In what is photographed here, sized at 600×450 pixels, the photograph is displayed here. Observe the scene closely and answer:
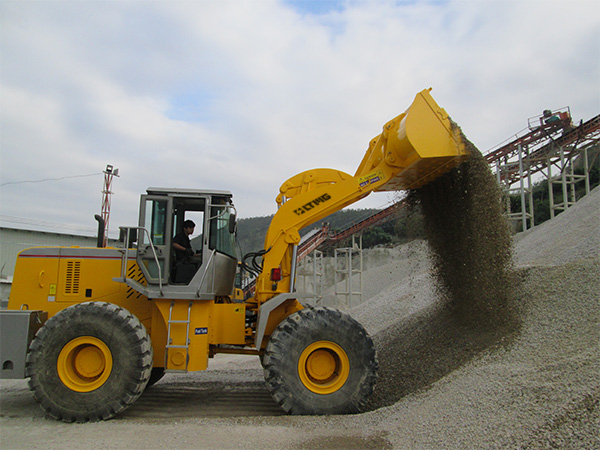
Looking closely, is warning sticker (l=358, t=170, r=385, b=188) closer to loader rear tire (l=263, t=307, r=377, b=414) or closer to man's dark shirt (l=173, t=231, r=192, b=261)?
loader rear tire (l=263, t=307, r=377, b=414)

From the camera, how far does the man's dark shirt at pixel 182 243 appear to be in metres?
5.91

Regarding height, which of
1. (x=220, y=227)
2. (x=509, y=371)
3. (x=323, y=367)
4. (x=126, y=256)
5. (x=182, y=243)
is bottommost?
(x=323, y=367)

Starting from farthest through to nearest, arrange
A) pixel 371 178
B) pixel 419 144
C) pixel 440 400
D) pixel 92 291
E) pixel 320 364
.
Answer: pixel 371 178 < pixel 92 291 < pixel 419 144 < pixel 320 364 < pixel 440 400

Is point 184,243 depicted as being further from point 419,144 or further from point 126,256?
point 419,144

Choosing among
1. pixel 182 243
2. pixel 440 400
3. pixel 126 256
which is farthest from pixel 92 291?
pixel 440 400

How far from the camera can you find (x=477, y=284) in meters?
6.70

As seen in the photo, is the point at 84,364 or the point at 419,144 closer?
the point at 84,364

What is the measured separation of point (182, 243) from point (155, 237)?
36 centimetres

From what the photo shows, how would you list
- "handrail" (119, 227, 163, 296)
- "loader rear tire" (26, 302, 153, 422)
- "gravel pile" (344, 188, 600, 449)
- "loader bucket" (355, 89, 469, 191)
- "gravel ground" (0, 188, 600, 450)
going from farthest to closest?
"loader bucket" (355, 89, 469, 191) < "handrail" (119, 227, 163, 296) < "loader rear tire" (26, 302, 153, 422) < "gravel ground" (0, 188, 600, 450) < "gravel pile" (344, 188, 600, 449)

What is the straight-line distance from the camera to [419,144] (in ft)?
18.8

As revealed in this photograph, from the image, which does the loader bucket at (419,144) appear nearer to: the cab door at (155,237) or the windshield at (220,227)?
the windshield at (220,227)

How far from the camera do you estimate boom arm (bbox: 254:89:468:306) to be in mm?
5840

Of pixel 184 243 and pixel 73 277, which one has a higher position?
pixel 184 243

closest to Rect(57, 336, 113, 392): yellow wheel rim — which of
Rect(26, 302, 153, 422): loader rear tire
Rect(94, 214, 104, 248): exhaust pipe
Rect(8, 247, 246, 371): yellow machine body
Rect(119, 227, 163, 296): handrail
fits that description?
Rect(26, 302, 153, 422): loader rear tire
